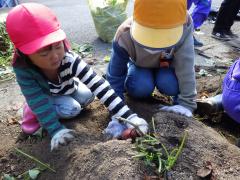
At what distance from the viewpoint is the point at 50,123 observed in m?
2.30

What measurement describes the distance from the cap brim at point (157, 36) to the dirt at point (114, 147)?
1.50 feet

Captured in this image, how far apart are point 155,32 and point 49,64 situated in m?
0.62

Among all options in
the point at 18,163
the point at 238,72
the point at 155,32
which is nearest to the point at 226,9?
the point at 238,72

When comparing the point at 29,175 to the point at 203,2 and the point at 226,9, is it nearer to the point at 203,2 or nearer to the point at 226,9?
the point at 203,2

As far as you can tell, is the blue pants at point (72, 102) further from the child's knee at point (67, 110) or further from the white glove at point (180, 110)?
the white glove at point (180, 110)

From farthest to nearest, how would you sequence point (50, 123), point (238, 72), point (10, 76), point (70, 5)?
1. point (70, 5)
2. point (10, 76)
3. point (238, 72)
4. point (50, 123)

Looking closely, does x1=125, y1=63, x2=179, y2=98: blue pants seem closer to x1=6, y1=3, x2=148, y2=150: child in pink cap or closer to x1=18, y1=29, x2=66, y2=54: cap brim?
x1=6, y1=3, x2=148, y2=150: child in pink cap

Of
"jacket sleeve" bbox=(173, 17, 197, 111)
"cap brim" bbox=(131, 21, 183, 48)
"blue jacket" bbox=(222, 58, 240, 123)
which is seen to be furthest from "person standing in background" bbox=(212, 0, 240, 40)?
"cap brim" bbox=(131, 21, 183, 48)

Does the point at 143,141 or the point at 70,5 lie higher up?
the point at 143,141

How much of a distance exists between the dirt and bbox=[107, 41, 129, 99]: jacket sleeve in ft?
0.65

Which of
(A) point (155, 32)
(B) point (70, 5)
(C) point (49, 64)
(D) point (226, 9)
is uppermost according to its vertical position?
(A) point (155, 32)

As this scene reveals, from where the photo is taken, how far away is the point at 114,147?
1.96 metres

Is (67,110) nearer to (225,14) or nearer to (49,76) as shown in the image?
(49,76)

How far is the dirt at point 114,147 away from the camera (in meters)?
1.88
